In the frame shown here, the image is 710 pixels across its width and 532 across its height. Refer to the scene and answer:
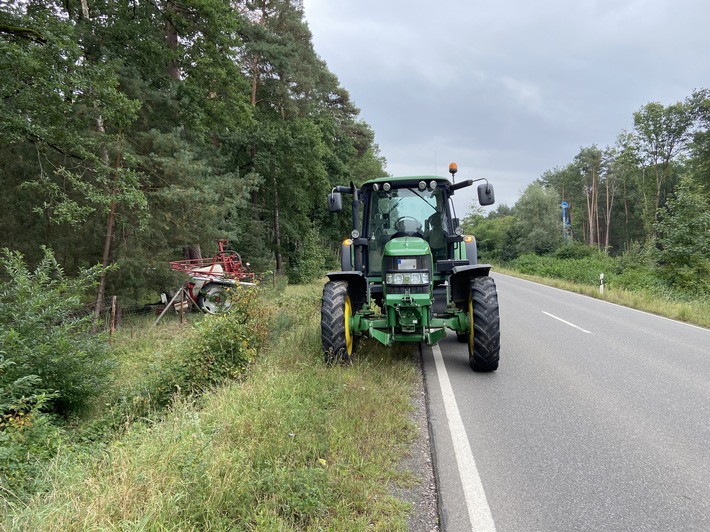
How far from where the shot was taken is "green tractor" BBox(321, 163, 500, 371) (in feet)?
17.2

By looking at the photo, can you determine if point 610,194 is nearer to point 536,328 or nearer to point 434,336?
point 536,328

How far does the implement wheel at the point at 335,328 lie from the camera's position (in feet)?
17.0

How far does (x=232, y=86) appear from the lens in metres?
13.9

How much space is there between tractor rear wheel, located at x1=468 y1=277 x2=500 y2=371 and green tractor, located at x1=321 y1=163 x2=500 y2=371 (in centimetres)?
1

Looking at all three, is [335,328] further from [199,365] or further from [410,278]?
[199,365]

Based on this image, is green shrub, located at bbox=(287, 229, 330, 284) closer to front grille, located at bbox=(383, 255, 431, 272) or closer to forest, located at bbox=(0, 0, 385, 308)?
forest, located at bbox=(0, 0, 385, 308)

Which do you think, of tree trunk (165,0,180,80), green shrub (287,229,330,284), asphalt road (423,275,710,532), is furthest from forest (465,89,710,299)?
tree trunk (165,0,180,80)

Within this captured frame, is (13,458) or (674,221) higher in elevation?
(674,221)

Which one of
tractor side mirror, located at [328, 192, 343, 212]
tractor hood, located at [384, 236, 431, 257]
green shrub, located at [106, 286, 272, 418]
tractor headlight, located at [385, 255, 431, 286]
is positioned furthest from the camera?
tractor side mirror, located at [328, 192, 343, 212]

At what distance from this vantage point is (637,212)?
1932 inches

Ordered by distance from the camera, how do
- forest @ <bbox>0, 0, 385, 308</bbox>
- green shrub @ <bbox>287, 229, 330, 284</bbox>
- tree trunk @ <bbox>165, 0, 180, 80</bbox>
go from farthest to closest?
green shrub @ <bbox>287, 229, 330, 284</bbox>
tree trunk @ <bbox>165, 0, 180, 80</bbox>
forest @ <bbox>0, 0, 385, 308</bbox>

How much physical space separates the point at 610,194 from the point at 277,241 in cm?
4886

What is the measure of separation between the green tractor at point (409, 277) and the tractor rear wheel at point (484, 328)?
0.01 meters

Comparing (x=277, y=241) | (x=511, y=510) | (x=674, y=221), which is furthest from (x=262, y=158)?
(x=511, y=510)
